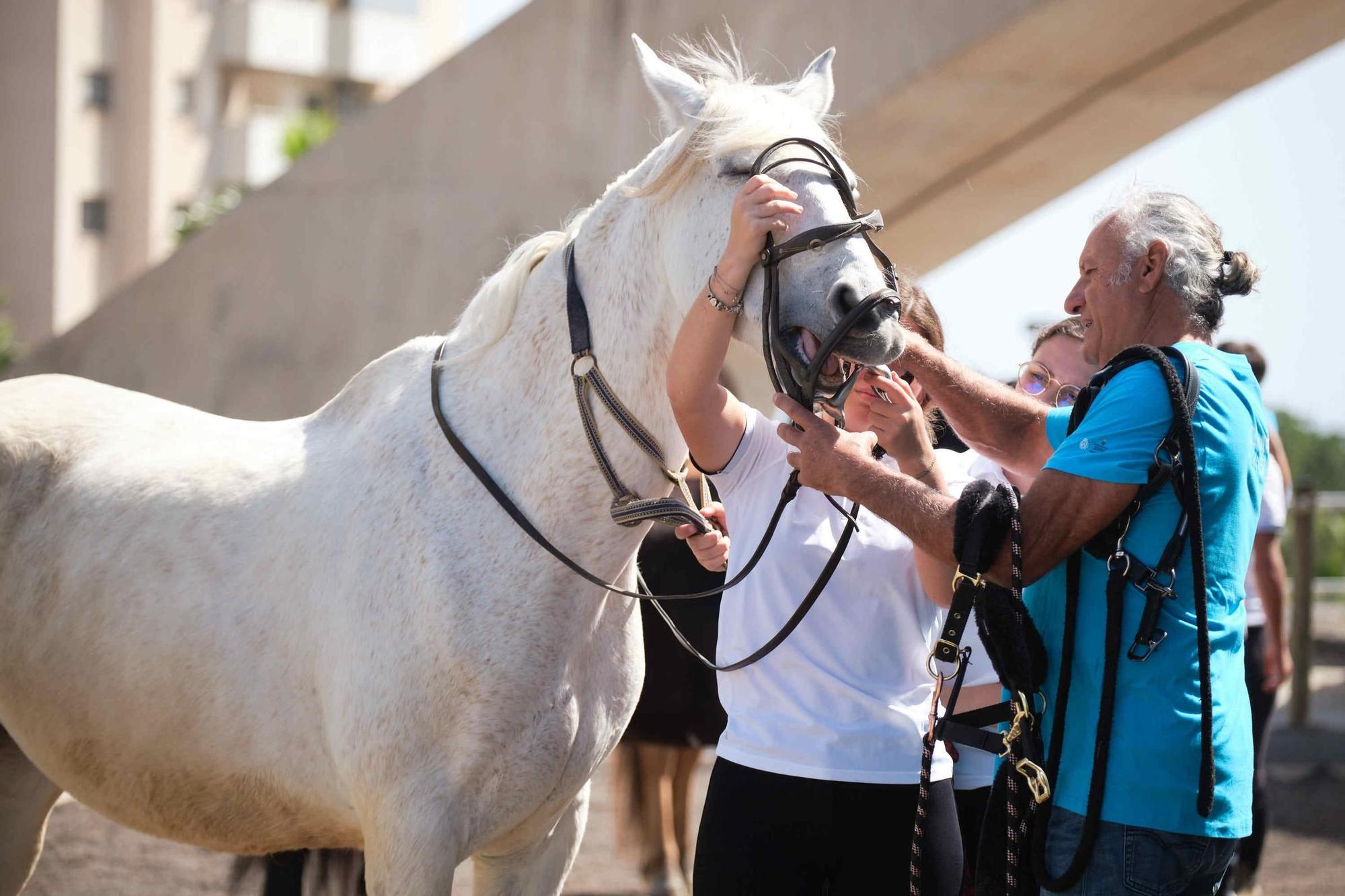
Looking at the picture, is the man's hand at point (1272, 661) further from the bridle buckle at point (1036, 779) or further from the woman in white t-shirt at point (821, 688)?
the bridle buckle at point (1036, 779)

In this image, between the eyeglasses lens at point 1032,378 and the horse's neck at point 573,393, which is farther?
the eyeglasses lens at point 1032,378

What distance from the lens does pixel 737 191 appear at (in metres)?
2.09

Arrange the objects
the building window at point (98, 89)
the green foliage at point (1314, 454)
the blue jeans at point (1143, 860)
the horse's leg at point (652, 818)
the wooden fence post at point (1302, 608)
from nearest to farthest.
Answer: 1. the blue jeans at point (1143, 860)
2. the horse's leg at point (652, 818)
3. the wooden fence post at point (1302, 608)
4. the building window at point (98, 89)
5. the green foliage at point (1314, 454)

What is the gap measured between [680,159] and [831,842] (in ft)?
4.15

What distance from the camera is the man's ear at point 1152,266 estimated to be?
210 centimetres

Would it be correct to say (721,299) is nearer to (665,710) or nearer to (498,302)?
(498,302)

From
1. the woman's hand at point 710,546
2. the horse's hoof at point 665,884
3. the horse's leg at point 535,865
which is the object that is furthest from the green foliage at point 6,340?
the woman's hand at point 710,546

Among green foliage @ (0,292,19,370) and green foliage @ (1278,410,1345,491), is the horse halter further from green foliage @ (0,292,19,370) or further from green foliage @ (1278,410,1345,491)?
green foliage @ (1278,410,1345,491)

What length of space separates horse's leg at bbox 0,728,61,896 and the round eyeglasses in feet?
8.91

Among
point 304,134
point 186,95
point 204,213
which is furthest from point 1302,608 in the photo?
point 186,95

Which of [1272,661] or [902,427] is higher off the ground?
[902,427]

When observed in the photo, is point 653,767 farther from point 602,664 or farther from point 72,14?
point 72,14

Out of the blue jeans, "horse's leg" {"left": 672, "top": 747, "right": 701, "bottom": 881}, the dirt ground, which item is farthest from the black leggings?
"horse's leg" {"left": 672, "top": 747, "right": 701, "bottom": 881}

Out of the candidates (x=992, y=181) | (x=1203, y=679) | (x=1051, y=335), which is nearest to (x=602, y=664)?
(x=1203, y=679)
